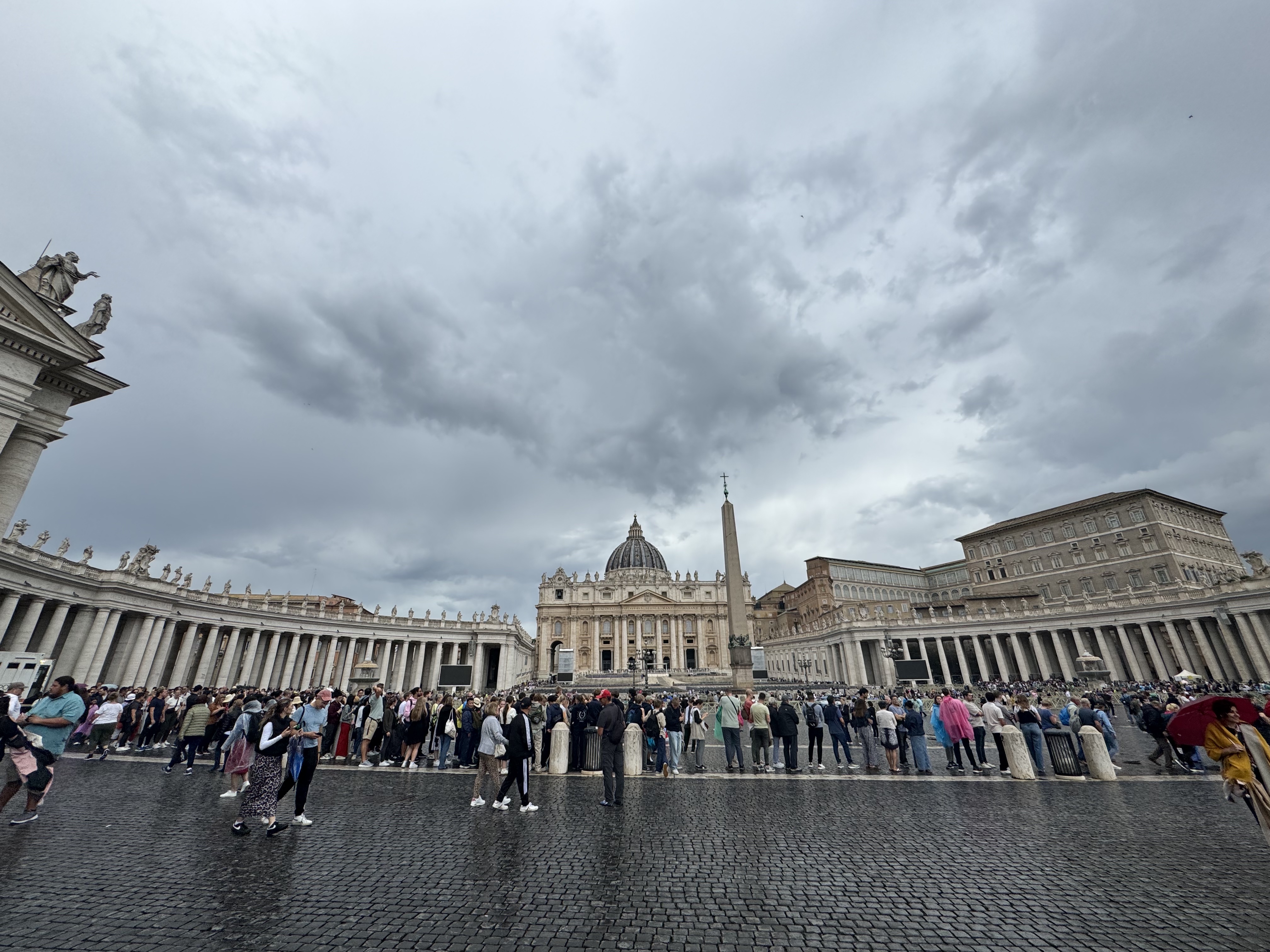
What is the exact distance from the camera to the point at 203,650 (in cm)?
3981

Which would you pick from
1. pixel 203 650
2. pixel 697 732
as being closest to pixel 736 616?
pixel 697 732

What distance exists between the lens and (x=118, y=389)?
75.6 ft

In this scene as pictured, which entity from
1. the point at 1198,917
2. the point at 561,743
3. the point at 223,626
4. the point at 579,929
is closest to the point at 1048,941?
the point at 1198,917

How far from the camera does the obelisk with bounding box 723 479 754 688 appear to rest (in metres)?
33.3

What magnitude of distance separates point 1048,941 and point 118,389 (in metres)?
32.7

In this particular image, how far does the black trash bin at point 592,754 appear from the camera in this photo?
42.9ft

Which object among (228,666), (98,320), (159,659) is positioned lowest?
(159,659)

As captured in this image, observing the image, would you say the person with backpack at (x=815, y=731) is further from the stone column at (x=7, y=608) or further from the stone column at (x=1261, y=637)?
the stone column at (x=1261, y=637)

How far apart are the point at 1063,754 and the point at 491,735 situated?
12.2m

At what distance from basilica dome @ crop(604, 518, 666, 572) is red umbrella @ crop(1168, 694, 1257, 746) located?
341 feet

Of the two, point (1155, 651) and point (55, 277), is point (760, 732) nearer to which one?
point (55, 277)

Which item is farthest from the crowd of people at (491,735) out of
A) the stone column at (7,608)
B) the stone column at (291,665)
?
the stone column at (291,665)

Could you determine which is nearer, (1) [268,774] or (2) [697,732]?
(1) [268,774]

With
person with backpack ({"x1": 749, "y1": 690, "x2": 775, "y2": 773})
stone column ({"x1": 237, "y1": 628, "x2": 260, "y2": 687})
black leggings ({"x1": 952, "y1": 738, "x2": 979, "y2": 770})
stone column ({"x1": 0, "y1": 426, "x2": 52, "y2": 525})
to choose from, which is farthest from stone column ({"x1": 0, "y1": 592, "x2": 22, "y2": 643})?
black leggings ({"x1": 952, "y1": 738, "x2": 979, "y2": 770})
